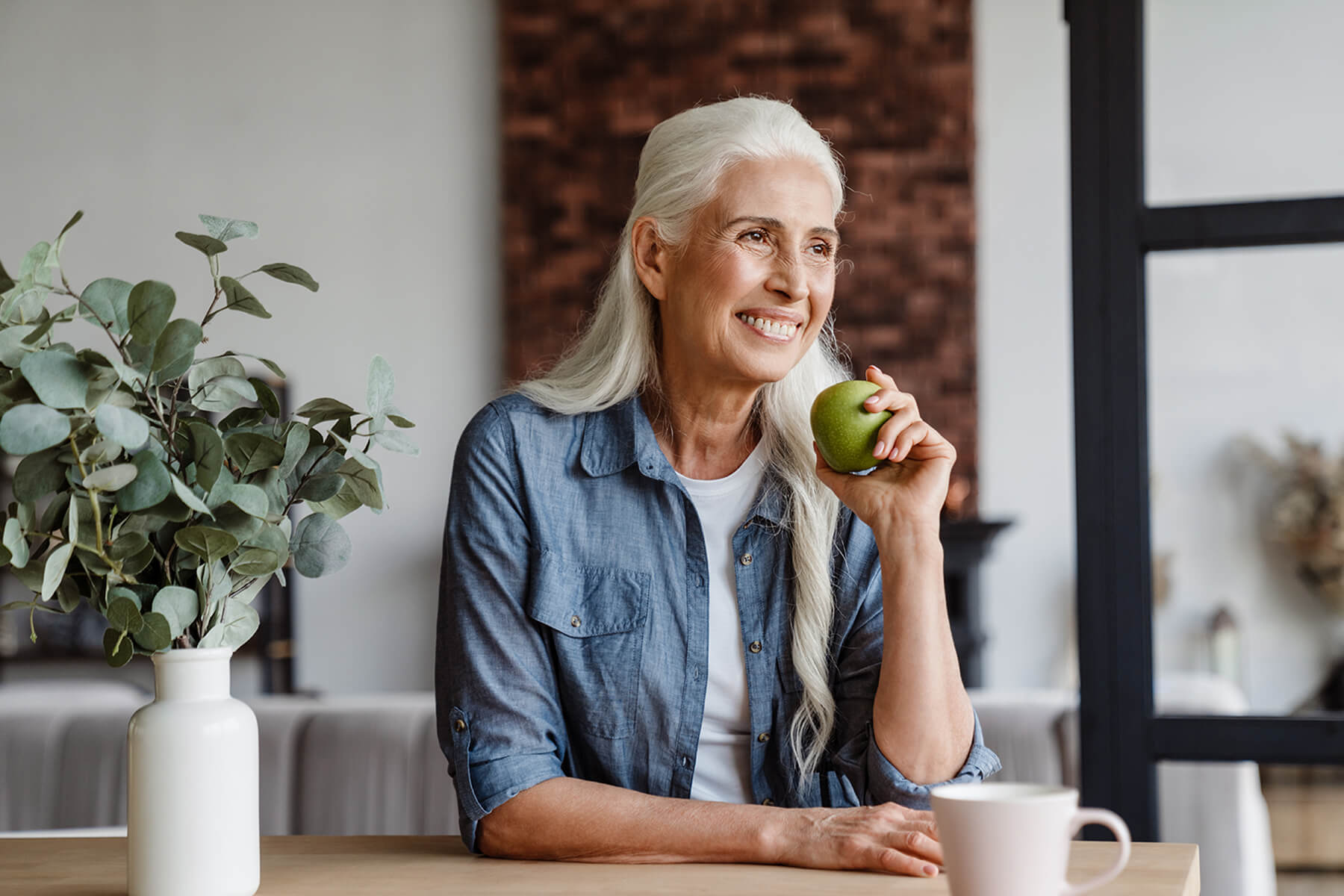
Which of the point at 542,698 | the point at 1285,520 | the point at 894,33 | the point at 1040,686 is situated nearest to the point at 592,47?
the point at 894,33

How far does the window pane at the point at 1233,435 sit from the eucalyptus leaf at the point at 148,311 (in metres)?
1.25

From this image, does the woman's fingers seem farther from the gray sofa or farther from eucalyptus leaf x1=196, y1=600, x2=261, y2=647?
the gray sofa

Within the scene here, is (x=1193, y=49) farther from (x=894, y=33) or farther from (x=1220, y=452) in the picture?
(x=894, y=33)

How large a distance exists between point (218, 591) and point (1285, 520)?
7.71 feet

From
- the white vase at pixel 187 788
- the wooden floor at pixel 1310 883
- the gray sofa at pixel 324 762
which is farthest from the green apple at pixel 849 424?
the gray sofa at pixel 324 762

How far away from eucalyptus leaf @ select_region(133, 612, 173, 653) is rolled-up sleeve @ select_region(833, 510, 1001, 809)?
25.7 inches

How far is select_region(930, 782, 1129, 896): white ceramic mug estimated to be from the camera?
2.41 ft

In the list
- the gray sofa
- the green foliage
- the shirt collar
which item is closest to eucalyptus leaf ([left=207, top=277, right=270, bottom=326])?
the green foliage

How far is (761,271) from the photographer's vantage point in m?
1.43

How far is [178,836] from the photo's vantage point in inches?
36.0

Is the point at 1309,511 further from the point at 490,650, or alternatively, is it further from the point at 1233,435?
the point at 490,650

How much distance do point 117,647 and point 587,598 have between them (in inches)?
20.6

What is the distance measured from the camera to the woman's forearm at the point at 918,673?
1.23 metres

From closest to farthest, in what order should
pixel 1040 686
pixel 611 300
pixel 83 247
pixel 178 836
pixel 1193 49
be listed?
1. pixel 178 836
2. pixel 611 300
3. pixel 1193 49
4. pixel 1040 686
5. pixel 83 247
